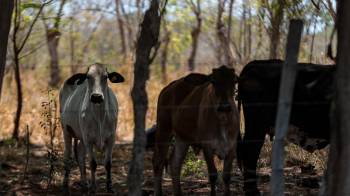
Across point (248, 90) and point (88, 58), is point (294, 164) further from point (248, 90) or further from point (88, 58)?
point (88, 58)

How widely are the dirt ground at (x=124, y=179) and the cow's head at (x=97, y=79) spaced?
95cm

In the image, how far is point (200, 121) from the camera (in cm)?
831

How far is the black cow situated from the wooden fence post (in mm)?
2162

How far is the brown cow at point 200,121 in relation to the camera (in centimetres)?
783

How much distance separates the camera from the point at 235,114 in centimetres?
807

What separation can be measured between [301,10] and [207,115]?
14.8ft

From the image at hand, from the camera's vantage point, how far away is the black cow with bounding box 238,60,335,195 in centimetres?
831

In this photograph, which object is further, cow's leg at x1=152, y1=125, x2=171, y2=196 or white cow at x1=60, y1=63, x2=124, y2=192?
white cow at x1=60, y1=63, x2=124, y2=192

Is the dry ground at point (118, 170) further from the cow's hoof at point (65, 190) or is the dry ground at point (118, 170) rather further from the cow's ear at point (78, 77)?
the cow's ear at point (78, 77)

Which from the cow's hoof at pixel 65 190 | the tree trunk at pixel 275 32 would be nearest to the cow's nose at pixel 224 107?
the cow's hoof at pixel 65 190

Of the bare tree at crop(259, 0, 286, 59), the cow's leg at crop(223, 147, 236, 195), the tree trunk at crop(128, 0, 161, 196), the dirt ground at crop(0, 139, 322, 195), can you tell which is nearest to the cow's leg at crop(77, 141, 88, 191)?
the dirt ground at crop(0, 139, 322, 195)

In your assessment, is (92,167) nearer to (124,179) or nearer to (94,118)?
(94,118)

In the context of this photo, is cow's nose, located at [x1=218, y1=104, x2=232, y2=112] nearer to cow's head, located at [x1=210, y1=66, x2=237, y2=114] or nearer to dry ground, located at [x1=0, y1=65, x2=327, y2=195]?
cow's head, located at [x1=210, y1=66, x2=237, y2=114]

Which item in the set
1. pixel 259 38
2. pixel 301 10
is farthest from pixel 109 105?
pixel 259 38
